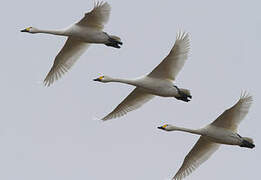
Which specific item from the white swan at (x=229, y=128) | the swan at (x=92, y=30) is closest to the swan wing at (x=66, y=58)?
the swan at (x=92, y=30)

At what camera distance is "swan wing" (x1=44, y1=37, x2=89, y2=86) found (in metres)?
44.8

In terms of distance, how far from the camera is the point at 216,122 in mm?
41812

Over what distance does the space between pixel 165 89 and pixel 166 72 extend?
79 cm

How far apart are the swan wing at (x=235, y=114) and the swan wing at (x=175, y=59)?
3111 millimetres

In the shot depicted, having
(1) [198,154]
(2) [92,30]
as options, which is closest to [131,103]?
(1) [198,154]

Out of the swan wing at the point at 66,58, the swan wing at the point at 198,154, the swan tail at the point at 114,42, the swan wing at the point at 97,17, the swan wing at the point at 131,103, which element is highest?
the swan wing at the point at 97,17

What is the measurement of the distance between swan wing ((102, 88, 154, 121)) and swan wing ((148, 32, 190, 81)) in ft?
8.62

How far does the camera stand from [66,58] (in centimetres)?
4528

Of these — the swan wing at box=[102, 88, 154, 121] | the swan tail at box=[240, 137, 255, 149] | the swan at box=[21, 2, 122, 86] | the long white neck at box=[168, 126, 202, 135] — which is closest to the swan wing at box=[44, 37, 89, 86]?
the swan at box=[21, 2, 122, 86]

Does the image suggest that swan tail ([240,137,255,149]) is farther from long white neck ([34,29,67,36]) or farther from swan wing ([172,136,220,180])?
long white neck ([34,29,67,36])

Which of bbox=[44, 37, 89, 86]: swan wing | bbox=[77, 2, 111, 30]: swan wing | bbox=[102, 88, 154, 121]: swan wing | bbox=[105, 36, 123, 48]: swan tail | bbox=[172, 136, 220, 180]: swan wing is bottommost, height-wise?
bbox=[172, 136, 220, 180]: swan wing

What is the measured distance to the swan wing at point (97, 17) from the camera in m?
41.8

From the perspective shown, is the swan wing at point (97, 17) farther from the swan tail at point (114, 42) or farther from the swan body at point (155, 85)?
the swan body at point (155, 85)

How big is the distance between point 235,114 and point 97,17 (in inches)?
308
